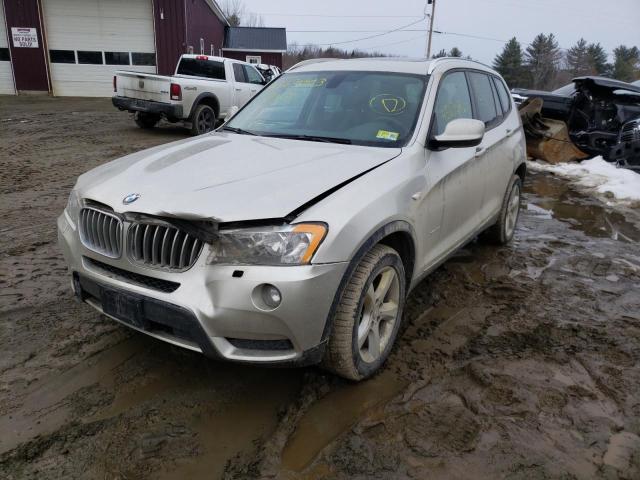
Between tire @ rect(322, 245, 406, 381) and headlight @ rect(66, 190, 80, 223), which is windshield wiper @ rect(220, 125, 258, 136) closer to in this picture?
headlight @ rect(66, 190, 80, 223)

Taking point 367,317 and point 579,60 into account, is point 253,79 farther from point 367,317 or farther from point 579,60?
point 579,60

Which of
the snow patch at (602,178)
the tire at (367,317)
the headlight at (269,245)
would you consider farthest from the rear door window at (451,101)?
the snow patch at (602,178)

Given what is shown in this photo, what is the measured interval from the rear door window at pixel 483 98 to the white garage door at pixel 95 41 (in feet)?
67.2

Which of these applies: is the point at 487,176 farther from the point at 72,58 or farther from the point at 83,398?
the point at 72,58

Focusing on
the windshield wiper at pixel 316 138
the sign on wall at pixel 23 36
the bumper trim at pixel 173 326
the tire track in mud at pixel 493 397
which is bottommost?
the tire track in mud at pixel 493 397

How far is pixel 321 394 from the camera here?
269 centimetres

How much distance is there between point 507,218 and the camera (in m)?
5.00

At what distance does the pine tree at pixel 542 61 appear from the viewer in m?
69.4

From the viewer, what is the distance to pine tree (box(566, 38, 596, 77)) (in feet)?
238

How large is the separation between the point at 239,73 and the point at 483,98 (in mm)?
9330

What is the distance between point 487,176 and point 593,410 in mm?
2014

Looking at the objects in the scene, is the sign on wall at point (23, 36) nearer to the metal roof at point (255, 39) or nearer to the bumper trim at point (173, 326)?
the metal roof at point (255, 39)

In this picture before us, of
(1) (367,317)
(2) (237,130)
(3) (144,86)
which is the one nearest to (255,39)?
(3) (144,86)

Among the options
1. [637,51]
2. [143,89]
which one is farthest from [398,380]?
[637,51]
